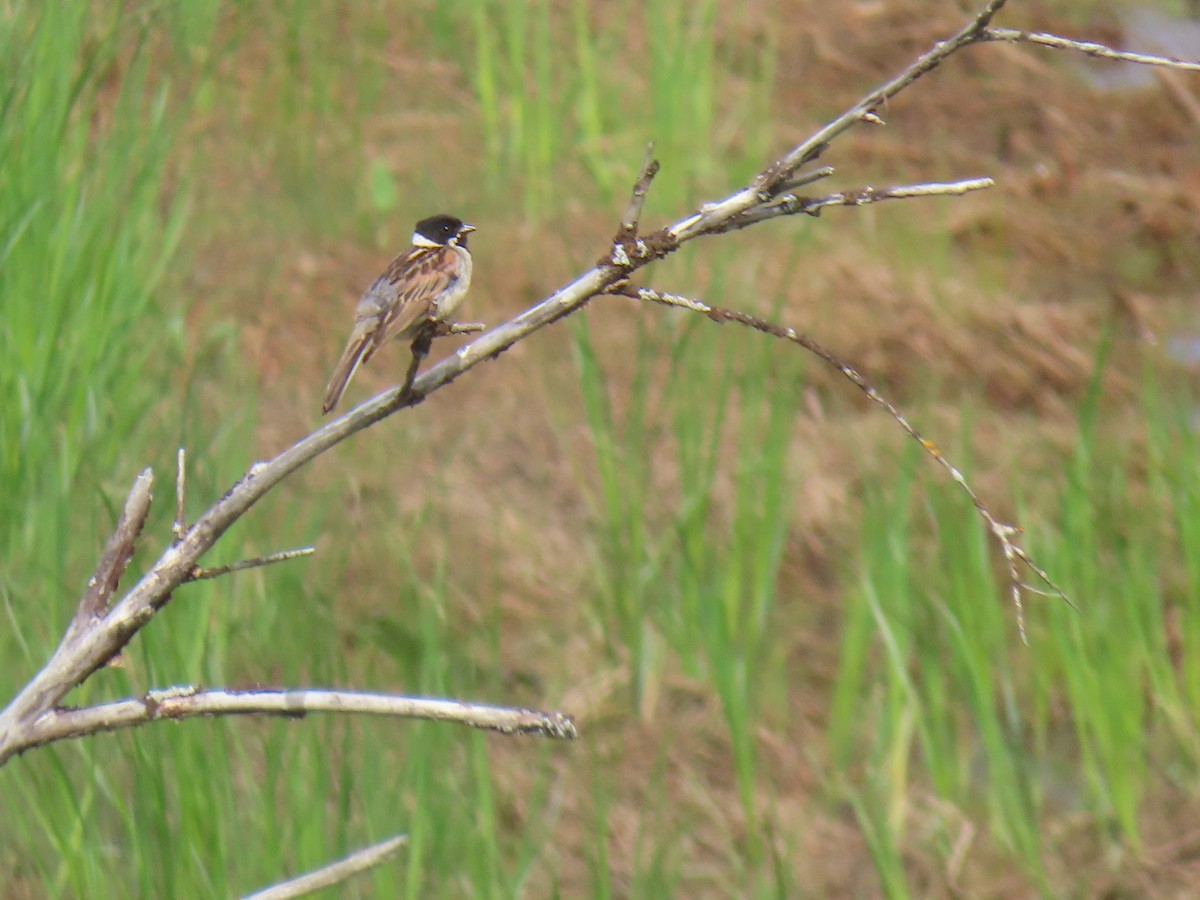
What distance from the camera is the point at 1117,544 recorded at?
423cm

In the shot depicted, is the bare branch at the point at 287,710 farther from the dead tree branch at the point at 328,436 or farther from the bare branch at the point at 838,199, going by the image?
the bare branch at the point at 838,199

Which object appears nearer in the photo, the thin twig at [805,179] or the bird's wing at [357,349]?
the thin twig at [805,179]

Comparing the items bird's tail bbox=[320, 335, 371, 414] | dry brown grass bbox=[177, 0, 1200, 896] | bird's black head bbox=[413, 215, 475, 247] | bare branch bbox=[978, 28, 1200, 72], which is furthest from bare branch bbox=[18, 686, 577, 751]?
bird's black head bbox=[413, 215, 475, 247]

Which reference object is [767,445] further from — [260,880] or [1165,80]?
[1165,80]

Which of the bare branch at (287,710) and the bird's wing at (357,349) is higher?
the bird's wing at (357,349)

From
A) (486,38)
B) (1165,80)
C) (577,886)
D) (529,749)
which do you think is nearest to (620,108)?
(486,38)

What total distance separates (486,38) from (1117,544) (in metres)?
4.27

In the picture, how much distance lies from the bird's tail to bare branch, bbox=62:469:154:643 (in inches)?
46.1

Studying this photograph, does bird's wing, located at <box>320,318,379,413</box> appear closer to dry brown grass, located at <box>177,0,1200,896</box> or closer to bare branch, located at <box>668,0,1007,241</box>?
dry brown grass, located at <box>177,0,1200,896</box>

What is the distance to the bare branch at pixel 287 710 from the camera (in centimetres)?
157

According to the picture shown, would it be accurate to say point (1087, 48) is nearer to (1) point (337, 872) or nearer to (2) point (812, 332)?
(1) point (337, 872)

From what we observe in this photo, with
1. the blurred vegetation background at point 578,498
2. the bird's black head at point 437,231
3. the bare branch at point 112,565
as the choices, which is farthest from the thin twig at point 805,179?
the bird's black head at point 437,231

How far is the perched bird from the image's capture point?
347cm

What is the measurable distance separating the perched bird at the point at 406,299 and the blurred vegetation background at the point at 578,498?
1.34 ft
